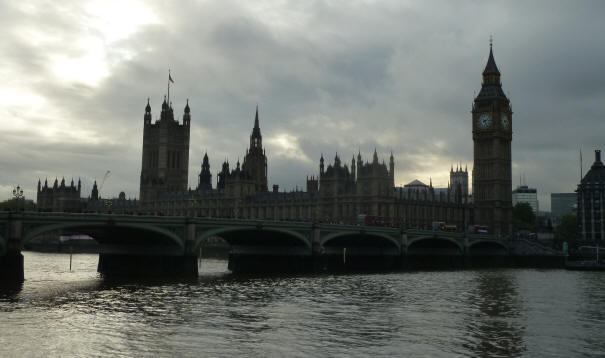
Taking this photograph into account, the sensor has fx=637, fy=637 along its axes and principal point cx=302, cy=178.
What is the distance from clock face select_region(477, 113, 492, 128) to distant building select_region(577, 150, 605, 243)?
26.9m

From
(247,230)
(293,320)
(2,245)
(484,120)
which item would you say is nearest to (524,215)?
(484,120)

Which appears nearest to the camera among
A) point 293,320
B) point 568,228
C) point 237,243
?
point 293,320

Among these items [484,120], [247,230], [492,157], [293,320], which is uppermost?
[484,120]

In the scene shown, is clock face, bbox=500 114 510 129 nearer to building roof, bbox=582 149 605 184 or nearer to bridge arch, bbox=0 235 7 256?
building roof, bbox=582 149 605 184

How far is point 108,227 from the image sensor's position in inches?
2250

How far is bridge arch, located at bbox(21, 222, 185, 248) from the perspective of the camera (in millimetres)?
49800

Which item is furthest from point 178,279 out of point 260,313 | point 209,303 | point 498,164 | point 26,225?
point 498,164

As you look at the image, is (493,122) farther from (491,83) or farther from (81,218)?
(81,218)

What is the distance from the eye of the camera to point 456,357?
25969 mm

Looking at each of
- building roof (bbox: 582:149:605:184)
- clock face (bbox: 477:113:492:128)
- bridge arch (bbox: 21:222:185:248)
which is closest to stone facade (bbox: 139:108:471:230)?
clock face (bbox: 477:113:492:128)

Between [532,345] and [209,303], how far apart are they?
20537 millimetres

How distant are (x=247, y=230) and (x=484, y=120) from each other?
97338 millimetres

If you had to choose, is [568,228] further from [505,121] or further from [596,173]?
[505,121]

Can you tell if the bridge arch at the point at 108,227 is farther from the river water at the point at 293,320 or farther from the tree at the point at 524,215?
the tree at the point at 524,215
